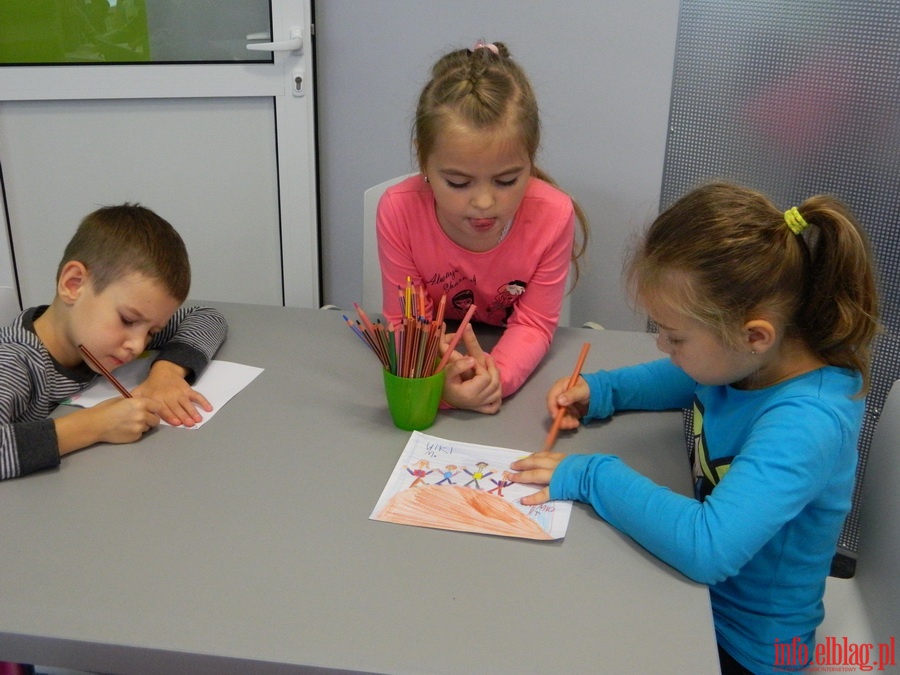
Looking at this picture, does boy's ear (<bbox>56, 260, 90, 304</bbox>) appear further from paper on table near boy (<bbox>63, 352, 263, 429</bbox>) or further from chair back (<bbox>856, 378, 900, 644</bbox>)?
chair back (<bbox>856, 378, 900, 644</bbox>)

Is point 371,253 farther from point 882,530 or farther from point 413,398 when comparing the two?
point 882,530

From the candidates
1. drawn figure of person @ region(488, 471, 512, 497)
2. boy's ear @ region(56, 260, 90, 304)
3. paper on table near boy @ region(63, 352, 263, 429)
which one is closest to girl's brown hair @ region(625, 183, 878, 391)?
drawn figure of person @ region(488, 471, 512, 497)

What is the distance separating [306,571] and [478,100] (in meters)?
0.78

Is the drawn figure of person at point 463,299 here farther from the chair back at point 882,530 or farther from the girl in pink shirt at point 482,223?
the chair back at point 882,530

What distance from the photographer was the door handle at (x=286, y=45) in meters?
2.22

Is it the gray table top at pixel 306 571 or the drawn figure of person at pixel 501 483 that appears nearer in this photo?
the gray table top at pixel 306 571

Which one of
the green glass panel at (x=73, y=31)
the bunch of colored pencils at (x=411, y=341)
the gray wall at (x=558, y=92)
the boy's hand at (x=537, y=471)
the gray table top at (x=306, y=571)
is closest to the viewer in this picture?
the gray table top at (x=306, y=571)

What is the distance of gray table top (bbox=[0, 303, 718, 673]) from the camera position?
0.76 meters

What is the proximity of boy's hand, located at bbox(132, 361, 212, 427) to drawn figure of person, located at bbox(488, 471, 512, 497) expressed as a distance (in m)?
0.45

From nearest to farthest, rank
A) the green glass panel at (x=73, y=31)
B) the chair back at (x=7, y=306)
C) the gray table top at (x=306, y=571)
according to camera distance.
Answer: the gray table top at (x=306, y=571) < the chair back at (x=7, y=306) < the green glass panel at (x=73, y=31)

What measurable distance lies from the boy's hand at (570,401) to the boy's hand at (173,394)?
1.67 ft

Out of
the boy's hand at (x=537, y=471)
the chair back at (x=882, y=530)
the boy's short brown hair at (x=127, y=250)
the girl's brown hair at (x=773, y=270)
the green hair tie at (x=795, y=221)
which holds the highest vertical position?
the green hair tie at (x=795, y=221)

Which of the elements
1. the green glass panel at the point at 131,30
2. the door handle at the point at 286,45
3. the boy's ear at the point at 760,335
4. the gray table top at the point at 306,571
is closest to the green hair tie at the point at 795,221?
the boy's ear at the point at 760,335

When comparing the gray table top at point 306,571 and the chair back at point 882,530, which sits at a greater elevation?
the gray table top at point 306,571
